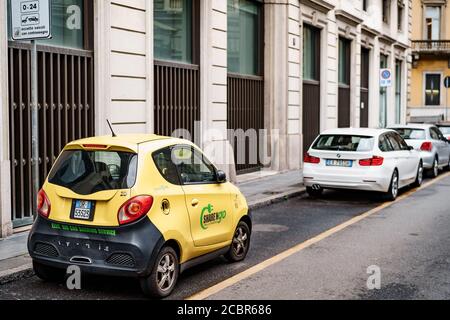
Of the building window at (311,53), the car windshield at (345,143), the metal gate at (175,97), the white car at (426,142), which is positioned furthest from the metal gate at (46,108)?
the building window at (311,53)

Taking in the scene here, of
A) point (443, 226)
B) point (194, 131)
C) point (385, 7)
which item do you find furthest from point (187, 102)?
point (385, 7)

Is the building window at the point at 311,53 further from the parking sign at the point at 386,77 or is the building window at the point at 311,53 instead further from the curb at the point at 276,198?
the curb at the point at 276,198

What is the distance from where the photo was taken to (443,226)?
33.5 feet

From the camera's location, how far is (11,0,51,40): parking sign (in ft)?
23.7

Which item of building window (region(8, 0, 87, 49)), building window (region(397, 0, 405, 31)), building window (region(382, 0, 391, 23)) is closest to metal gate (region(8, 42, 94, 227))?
building window (region(8, 0, 87, 49))

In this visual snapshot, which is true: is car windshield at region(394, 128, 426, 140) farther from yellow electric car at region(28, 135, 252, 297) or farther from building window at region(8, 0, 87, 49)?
yellow electric car at region(28, 135, 252, 297)

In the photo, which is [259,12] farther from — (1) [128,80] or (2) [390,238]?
(2) [390,238]

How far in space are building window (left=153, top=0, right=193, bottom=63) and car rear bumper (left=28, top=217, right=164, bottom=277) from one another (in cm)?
749

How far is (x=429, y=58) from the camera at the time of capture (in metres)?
47.3

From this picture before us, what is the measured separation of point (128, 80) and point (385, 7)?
73.5 feet

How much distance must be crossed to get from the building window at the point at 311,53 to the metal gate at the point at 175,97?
284 inches

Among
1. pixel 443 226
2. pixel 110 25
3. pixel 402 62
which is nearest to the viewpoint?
pixel 443 226

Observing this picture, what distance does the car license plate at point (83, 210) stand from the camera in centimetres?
614
